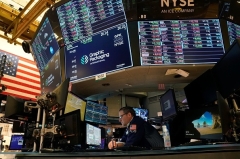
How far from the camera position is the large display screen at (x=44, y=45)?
3441 mm

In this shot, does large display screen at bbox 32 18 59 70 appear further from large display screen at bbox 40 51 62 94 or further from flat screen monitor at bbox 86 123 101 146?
flat screen monitor at bbox 86 123 101 146

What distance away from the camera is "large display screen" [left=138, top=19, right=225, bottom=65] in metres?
2.67

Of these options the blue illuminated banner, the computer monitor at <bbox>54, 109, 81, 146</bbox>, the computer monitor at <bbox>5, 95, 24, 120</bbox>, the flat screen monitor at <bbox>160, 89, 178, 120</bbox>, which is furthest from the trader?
the computer monitor at <bbox>5, 95, 24, 120</bbox>

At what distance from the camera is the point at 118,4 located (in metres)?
2.83

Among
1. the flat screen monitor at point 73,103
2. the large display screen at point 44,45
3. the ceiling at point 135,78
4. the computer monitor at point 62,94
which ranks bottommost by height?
the computer monitor at point 62,94

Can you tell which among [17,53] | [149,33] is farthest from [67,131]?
[17,53]

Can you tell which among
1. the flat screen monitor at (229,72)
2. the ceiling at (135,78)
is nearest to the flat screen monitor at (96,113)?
the ceiling at (135,78)

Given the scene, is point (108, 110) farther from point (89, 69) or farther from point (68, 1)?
point (68, 1)

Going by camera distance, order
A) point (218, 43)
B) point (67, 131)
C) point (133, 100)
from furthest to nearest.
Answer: point (133, 100), point (218, 43), point (67, 131)

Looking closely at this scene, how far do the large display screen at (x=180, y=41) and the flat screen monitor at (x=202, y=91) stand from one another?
274 millimetres

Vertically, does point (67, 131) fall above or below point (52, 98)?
below

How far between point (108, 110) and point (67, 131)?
234cm

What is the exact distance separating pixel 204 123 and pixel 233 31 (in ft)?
4.26

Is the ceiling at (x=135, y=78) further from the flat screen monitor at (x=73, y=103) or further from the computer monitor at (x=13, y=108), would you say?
the computer monitor at (x=13, y=108)
